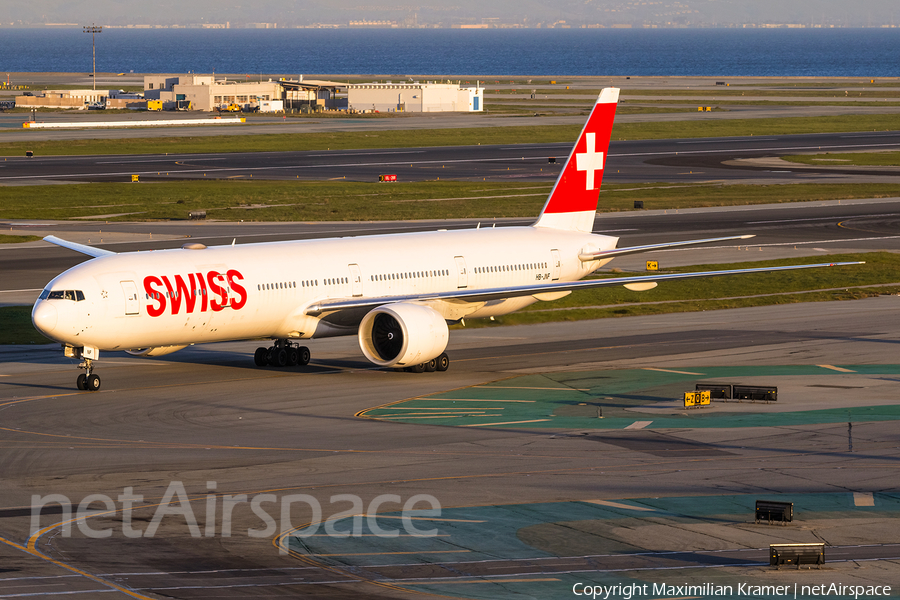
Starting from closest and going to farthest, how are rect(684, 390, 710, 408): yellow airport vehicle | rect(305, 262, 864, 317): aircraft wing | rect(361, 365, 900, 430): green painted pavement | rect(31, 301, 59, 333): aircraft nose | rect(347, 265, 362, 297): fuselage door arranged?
rect(361, 365, 900, 430): green painted pavement → rect(684, 390, 710, 408): yellow airport vehicle → rect(31, 301, 59, 333): aircraft nose → rect(305, 262, 864, 317): aircraft wing → rect(347, 265, 362, 297): fuselage door

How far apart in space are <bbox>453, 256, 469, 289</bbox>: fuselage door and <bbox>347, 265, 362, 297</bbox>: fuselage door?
444 cm

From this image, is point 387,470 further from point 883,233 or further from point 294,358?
point 883,233

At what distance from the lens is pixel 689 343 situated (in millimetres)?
51688

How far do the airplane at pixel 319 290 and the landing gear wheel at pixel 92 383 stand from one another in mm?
35

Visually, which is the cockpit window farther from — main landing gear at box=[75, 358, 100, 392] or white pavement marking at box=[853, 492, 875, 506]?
white pavement marking at box=[853, 492, 875, 506]

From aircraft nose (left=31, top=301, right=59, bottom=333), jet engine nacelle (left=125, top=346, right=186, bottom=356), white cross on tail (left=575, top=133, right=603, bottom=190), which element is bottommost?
jet engine nacelle (left=125, top=346, right=186, bottom=356)

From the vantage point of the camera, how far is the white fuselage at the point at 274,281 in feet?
136

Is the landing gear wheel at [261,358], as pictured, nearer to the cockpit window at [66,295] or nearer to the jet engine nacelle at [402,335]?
the jet engine nacelle at [402,335]

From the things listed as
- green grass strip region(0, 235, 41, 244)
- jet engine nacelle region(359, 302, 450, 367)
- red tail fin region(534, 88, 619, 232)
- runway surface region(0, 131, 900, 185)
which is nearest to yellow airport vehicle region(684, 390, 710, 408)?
jet engine nacelle region(359, 302, 450, 367)

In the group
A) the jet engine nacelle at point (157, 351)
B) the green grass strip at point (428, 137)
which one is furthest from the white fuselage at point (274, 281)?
the green grass strip at point (428, 137)

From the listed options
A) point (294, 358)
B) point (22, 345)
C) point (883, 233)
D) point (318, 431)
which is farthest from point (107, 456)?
point (883, 233)

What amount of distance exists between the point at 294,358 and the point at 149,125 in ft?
457

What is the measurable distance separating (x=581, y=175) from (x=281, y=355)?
16.5 m

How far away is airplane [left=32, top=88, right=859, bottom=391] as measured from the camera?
4147 cm
